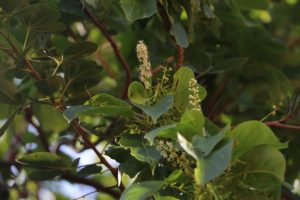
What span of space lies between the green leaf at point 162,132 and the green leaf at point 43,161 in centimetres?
30

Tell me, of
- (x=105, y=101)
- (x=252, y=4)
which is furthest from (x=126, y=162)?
(x=252, y=4)

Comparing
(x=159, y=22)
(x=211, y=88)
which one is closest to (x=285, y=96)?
(x=211, y=88)

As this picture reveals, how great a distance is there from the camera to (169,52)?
4.41 feet

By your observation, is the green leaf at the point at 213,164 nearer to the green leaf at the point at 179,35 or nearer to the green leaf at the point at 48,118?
the green leaf at the point at 179,35

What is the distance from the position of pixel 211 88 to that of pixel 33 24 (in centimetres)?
72

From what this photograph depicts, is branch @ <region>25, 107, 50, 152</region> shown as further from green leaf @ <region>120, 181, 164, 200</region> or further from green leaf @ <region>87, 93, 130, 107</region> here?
green leaf @ <region>120, 181, 164, 200</region>

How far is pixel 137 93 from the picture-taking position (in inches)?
36.0

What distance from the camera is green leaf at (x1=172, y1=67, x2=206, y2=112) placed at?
911 millimetres

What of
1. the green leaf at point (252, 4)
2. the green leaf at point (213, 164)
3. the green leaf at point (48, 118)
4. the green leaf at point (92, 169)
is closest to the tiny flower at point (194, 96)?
the green leaf at point (213, 164)

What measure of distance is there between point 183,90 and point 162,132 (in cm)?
15

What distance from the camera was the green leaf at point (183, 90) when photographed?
2.99 feet

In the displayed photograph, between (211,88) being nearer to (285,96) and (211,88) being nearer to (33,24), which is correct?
(285,96)

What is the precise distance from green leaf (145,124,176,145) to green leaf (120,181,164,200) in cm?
5

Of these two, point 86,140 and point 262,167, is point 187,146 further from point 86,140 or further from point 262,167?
point 86,140
